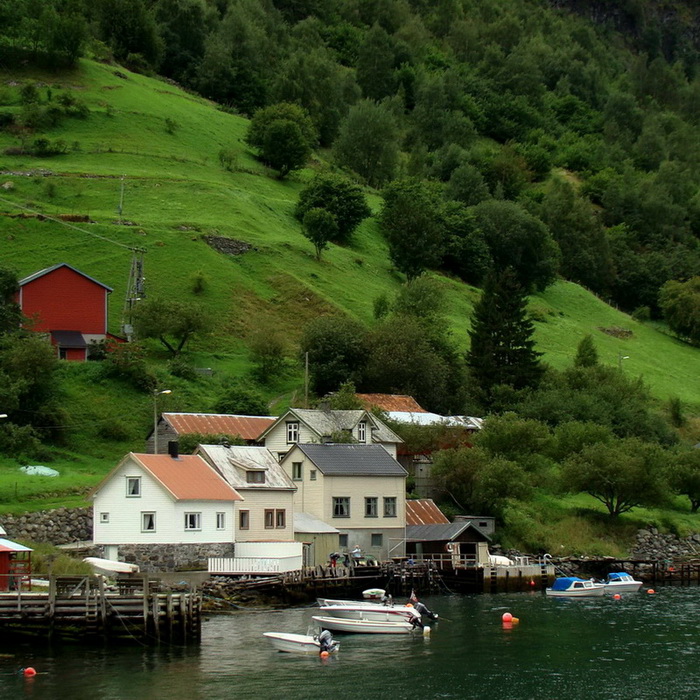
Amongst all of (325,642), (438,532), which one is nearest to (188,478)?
A: (438,532)

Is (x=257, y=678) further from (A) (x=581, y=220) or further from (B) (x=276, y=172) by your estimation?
(A) (x=581, y=220)

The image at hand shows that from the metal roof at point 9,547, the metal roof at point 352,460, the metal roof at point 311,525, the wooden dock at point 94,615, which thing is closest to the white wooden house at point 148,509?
the metal roof at point 311,525

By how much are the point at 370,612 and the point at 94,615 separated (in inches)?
499

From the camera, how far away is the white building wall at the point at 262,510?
217 feet

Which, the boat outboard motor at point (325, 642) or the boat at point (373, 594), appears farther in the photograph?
the boat at point (373, 594)

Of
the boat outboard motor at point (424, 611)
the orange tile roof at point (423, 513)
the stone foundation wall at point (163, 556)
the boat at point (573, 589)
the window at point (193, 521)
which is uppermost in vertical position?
the orange tile roof at point (423, 513)

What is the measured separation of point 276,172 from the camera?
148 m

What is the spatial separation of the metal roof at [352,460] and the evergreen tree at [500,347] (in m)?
28.4

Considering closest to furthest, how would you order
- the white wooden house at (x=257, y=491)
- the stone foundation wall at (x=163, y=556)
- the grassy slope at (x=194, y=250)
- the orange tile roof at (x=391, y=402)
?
the stone foundation wall at (x=163, y=556) → the white wooden house at (x=257, y=491) → the orange tile roof at (x=391, y=402) → the grassy slope at (x=194, y=250)

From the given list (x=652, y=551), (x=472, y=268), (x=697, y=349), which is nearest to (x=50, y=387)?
(x=652, y=551)

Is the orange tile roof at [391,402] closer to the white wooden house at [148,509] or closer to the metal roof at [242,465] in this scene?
the metal roof at [242,465]

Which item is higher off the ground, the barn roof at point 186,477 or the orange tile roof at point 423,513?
the barn roof at point 186,477

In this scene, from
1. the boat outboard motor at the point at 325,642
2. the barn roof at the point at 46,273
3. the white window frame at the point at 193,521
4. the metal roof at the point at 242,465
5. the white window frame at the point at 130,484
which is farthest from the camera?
the barn roof at the point at 46,273

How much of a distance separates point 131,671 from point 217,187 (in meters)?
93.3
